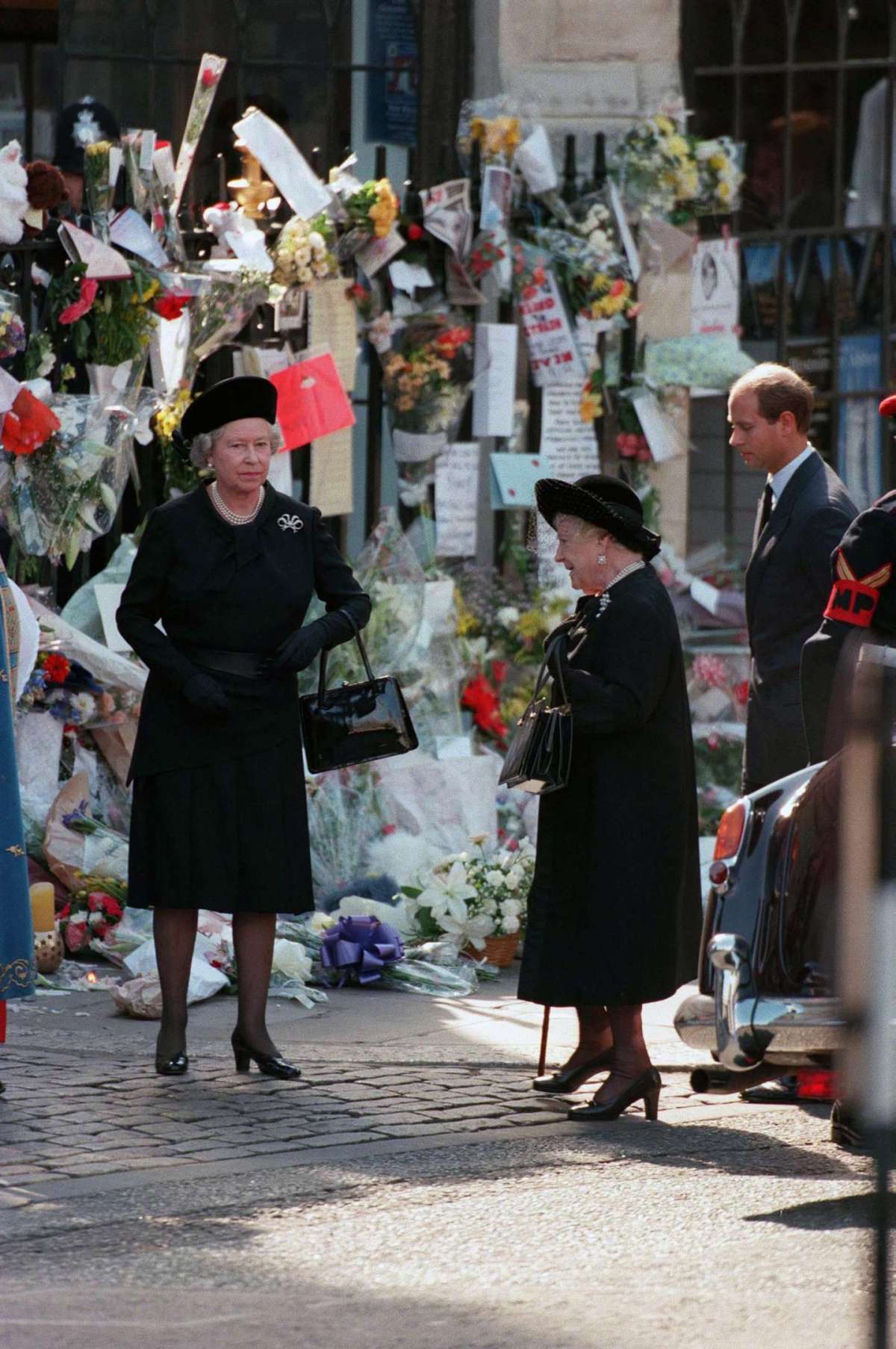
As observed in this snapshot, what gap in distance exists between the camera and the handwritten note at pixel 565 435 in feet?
34.5

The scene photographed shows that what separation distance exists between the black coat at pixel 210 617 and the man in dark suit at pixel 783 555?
1158 millimetres

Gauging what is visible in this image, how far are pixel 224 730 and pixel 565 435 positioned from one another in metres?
4.60

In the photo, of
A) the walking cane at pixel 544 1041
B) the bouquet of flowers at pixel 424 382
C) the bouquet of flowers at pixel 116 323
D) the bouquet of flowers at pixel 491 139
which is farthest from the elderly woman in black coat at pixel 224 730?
the bouquet of flowers at pixel 491 139

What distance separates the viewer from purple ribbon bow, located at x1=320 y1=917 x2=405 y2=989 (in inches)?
305

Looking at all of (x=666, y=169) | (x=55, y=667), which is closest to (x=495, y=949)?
(x=55, y=667)

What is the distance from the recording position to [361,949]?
306 inches

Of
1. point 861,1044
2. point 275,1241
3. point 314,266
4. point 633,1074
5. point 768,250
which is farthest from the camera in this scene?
point 768,250

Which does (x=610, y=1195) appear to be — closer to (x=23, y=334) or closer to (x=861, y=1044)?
(x=861, y=1044)

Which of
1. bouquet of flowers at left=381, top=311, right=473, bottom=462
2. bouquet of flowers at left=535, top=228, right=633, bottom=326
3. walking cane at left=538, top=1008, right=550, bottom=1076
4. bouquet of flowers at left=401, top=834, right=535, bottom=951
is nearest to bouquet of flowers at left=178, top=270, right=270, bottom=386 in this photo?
bouquet of flowers at left=381, top=311, right=473, bottom=462

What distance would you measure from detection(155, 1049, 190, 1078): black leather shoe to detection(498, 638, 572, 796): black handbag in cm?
123

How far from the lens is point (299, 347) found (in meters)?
9.39

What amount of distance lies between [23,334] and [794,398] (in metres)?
2.81

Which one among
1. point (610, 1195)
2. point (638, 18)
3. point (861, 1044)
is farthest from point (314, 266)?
point (861, 1044)

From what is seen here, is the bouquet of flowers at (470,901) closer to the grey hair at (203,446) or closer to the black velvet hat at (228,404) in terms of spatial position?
the grey hair at (203,446)
